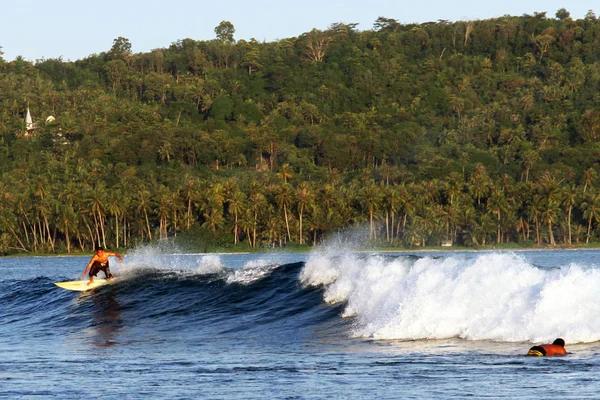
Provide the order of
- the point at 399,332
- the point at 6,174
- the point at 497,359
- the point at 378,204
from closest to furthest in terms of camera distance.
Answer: the point at 497,359 < the point at 399,332 < the point at 378,204 < the point at 6,174

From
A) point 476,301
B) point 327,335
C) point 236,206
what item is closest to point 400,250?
point 236,206

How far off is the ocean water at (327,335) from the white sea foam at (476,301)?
0.12 ft

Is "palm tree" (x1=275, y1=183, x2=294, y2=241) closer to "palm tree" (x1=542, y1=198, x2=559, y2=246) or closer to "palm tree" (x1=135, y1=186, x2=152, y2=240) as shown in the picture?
"palm tree" (x1=135, y1=186, x2=152, y2=240)

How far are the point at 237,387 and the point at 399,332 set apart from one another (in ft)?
19.7

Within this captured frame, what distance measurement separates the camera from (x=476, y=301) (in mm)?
21578

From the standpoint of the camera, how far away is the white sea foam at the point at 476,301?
19953 millimetres

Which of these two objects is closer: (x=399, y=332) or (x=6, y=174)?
(x=399, y=332)

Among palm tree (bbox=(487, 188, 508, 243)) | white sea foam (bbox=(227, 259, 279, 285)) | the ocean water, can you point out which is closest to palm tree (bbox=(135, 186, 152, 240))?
palm tree (bbox=(487, 188, 508, 243))

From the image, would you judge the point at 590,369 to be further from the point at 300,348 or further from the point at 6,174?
the point at 6,174

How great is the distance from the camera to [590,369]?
54.1 ft

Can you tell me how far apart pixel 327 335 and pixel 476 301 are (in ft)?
11.0

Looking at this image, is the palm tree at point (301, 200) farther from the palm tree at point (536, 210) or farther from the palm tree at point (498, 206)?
the palm tree at point (536, 210)

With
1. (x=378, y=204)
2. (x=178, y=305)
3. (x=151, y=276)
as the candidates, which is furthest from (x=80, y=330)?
(x=378, y=204)

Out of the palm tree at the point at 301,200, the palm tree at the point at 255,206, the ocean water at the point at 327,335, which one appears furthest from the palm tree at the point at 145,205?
the ocean water at the point at 327,335
